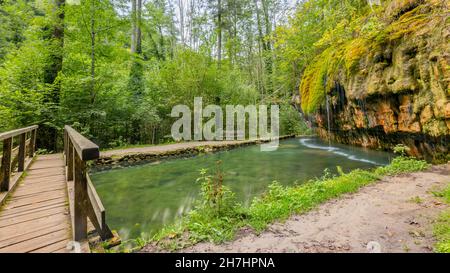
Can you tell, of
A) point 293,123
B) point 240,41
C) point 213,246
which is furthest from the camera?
point 240,41

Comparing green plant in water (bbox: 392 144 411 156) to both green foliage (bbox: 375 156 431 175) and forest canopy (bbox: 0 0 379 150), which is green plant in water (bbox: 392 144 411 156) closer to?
green foliage (bbox: 375 156 431 175)

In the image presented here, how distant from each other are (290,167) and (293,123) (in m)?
12.5

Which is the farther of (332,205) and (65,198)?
(332,205)

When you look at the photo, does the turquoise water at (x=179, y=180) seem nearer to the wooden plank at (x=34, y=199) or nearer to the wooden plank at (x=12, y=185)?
the wooden plank at (x=34, y=199)

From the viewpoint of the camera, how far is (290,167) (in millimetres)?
7629

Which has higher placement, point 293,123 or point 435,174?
point 293,123

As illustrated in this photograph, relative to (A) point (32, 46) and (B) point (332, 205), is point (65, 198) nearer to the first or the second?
(B) point (332, 205)

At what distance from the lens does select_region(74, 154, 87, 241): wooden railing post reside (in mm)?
2049

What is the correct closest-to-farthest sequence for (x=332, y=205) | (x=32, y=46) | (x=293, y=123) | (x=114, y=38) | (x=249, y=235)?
(x=249, y=235)
(x=332, y=205)
(x=32, y=46)
(x=114, y=38)
(x=293, y=123)

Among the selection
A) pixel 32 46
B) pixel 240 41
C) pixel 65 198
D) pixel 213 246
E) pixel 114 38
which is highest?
pixel 240 41

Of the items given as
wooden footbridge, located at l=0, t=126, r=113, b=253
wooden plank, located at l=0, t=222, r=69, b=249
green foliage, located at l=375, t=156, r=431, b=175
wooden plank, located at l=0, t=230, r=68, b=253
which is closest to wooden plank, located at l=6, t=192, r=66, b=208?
wooden footbridge, located at l=0, t=126, r=113, b=253

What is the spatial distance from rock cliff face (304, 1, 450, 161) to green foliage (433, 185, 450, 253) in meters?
3.36

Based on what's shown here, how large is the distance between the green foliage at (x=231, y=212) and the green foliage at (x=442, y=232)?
1.47 meters

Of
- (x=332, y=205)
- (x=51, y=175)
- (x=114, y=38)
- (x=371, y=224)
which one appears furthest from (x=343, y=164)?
(x=114, y=38)
